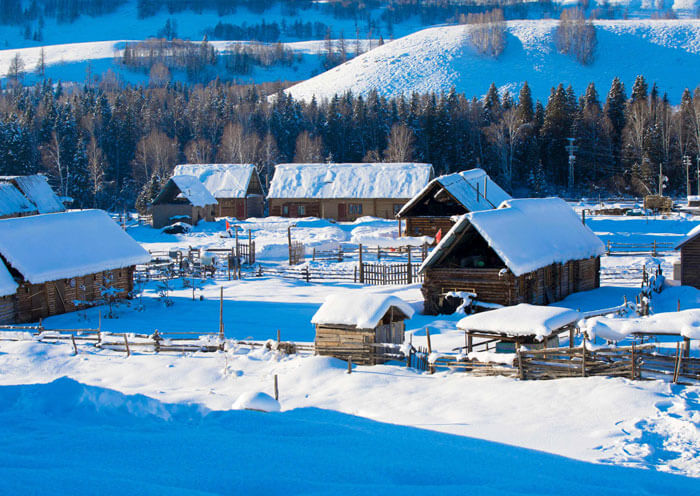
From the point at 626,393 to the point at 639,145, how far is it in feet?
221

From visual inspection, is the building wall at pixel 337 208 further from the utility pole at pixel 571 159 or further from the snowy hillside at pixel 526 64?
the snowy hillside at pixel 526 64

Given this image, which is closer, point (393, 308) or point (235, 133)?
point (393, 308)

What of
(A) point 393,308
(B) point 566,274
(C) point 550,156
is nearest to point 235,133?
(C) point 550,156

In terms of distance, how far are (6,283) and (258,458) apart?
57.6 feet

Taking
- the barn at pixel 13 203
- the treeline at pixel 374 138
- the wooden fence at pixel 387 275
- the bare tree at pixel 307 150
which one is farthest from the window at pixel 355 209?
the wooden fence at pixel 387 275

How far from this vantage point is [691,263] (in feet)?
103

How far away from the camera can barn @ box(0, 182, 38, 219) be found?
165ft

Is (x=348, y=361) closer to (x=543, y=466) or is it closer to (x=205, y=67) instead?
(x=543, y=466)

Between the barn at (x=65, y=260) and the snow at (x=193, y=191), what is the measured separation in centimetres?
Answer: 2579

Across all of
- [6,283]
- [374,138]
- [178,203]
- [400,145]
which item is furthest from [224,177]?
[6,283]

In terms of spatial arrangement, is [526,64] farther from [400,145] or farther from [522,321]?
[522,321]

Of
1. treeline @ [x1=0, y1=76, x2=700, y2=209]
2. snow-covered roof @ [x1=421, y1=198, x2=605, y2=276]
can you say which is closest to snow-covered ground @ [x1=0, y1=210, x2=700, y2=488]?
snow-covered roof @ [x1=421, y1=198, x2=605, y2=276]

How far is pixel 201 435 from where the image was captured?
13570mm

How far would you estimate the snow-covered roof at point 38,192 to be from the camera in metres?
54.6
